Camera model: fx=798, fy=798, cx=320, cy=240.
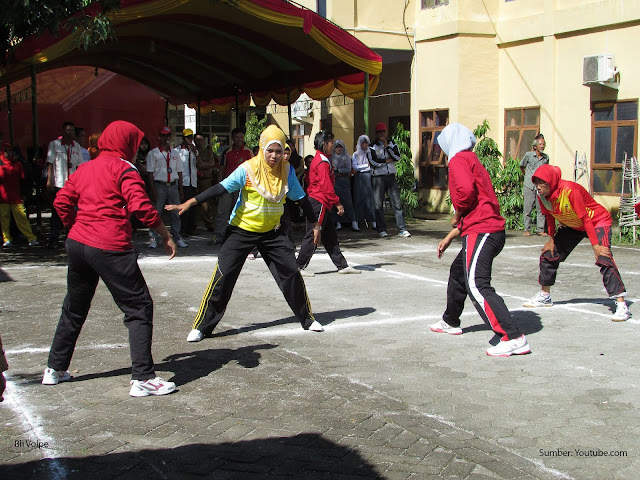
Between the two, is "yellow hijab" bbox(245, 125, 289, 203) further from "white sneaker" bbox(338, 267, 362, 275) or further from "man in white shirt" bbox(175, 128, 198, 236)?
"man in white shirt" bbox(175, 128, 198, 236)

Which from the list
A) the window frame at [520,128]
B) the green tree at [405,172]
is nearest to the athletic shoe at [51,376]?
the green tree at [405,172]

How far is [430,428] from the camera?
477cm

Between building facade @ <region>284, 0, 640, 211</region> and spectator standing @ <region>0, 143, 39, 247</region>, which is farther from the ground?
building facade @ <region>284, 0, 640, 211</region>

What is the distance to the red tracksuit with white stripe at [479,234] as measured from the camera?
6320mm

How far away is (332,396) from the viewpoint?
212 inches

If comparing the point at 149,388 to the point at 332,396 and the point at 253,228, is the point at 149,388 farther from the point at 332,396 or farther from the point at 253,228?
the point at 253,228

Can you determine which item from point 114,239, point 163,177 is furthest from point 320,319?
point 163,177

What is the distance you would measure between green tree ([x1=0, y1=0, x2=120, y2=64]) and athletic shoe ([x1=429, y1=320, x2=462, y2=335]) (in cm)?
560

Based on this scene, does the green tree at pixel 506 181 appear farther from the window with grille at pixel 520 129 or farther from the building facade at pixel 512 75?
the window with grille at pixel 520 129

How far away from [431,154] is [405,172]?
10.3 ft

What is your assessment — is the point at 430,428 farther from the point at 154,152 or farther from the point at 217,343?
the point at 154,152

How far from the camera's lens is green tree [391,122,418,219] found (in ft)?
56.4

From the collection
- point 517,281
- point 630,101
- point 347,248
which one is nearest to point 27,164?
point 347,248

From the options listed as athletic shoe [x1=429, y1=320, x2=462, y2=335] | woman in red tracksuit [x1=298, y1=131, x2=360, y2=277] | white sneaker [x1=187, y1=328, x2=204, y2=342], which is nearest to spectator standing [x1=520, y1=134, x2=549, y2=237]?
woman in red tracksuit [x1=298, y1=131, x2=360, y2=277]
